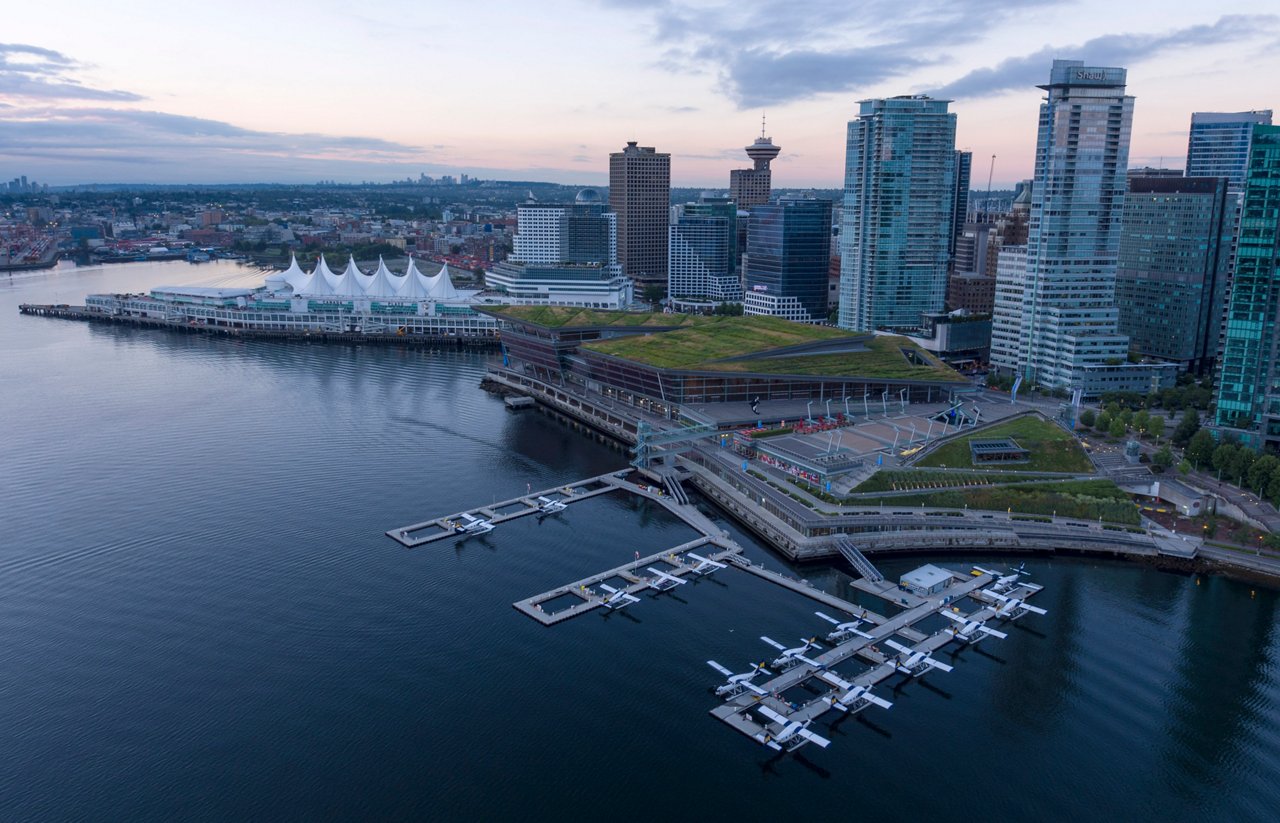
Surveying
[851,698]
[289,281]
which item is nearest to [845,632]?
[851,698]

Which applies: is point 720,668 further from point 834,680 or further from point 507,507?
point 507,507

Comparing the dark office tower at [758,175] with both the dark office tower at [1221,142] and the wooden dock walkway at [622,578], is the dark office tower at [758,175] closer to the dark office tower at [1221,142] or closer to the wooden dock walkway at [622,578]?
the dark office tower at [1221,142]

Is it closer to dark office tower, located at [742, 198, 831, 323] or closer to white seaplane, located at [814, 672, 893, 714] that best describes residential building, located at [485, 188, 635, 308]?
dark office tower, located at [742, 198, 831, 323]

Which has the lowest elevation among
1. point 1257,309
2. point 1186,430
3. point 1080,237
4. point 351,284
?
point 1186,430

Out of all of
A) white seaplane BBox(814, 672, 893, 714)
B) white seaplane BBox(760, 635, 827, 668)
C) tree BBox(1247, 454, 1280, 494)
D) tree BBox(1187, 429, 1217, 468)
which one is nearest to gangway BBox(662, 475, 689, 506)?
white seaplane BBox(760, 635, 827, 668)

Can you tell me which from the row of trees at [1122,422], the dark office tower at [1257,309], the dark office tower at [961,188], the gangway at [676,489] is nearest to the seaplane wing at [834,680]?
the gangway at [676,489]
